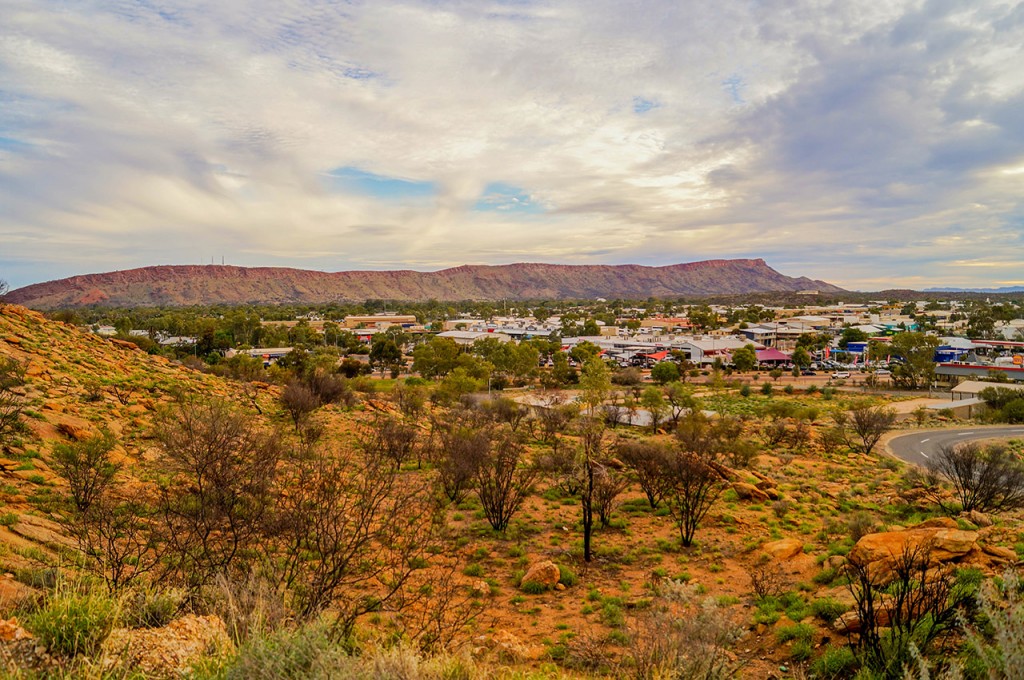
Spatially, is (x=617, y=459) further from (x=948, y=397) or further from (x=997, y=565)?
(x=948, y=397)

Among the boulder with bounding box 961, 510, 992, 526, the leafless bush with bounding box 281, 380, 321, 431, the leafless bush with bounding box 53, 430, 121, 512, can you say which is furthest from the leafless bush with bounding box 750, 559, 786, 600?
the leafless bush with bounding box 281, 380, 321, 431

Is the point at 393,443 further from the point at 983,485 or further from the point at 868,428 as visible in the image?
the point at 868,428

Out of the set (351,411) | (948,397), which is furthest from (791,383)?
(351,411)

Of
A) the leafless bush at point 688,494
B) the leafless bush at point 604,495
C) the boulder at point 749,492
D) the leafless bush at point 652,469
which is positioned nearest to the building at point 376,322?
the leafless bush at point 652,469

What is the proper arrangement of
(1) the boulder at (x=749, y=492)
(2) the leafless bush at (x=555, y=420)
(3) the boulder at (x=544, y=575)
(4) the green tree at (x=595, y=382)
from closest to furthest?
(3) the boulder at (x=544, y=575), (4) the green tree at (x=595, y=382), (1) the boulder at (x=749, y=492), (2) the leafless bush at (x=555, y=420)

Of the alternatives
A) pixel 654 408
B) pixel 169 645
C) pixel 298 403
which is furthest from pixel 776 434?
pixel 169 645

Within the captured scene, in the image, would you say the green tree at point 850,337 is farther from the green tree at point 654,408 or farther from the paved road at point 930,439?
the green tree at point 654,408
